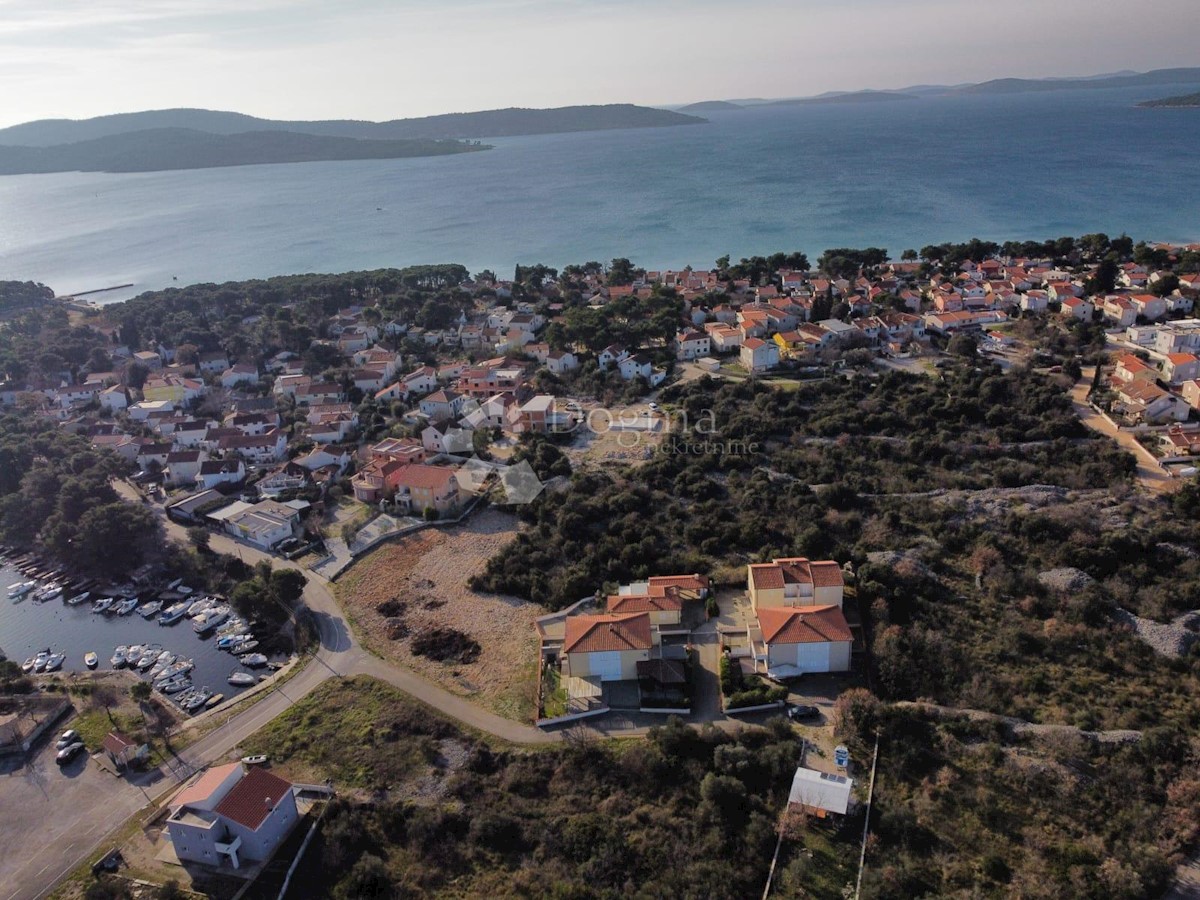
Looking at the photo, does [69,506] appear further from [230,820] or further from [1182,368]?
[1182,368]

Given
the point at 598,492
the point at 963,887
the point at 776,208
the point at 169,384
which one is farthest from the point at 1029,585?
the point at 776,208

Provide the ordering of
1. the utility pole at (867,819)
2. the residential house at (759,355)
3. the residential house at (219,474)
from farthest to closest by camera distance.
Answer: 1. the residential house at (759,355)
2. the residential house at (219,474)
3. the utility pole at (867,819)

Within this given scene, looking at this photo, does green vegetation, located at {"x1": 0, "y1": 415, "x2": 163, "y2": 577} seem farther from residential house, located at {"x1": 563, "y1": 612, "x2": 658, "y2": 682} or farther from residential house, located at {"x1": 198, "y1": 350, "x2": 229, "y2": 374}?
residential house, located at {"x1": 563, "y1": 612, "x2": 658, "y2": 682}

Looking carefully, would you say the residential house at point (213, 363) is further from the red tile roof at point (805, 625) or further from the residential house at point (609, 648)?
the red tile roof at point (805, 625)

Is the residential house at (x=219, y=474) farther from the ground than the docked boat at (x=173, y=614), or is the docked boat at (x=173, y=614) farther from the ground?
the residential house at (x=219, y=474)

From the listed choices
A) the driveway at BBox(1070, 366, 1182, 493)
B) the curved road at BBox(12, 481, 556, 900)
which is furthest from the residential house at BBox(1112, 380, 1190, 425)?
the curved road at BBox(12, 481, 556, 900)

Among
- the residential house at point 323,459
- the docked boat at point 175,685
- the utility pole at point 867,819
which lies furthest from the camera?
the residential house at point 323,459

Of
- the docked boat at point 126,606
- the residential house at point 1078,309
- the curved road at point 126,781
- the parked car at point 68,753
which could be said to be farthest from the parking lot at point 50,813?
the residential house at point 1078,309
